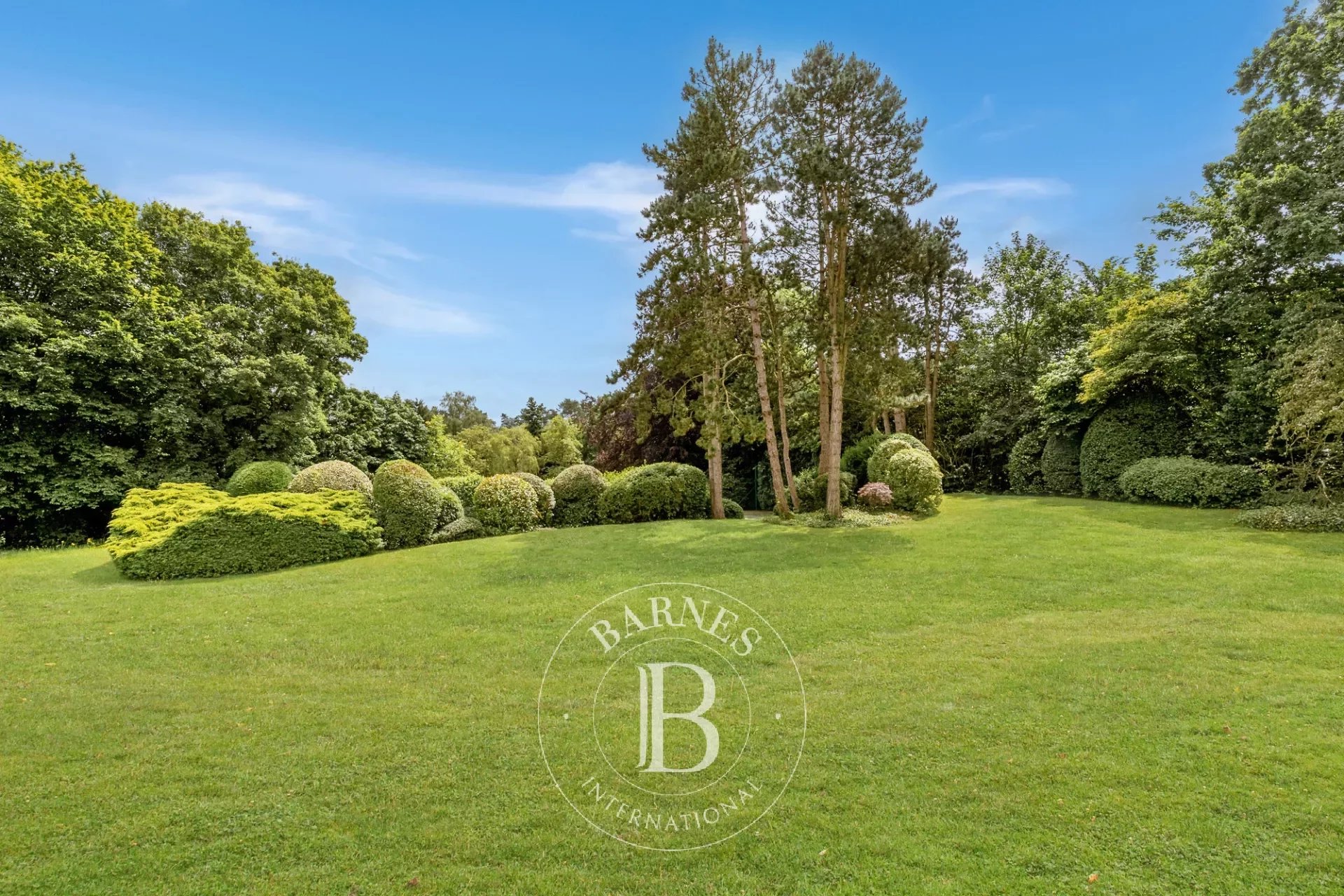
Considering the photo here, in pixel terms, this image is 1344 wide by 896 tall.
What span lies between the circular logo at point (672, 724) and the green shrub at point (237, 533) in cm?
704

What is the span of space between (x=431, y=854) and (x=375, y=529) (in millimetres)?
10103

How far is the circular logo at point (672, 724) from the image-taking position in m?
3.57

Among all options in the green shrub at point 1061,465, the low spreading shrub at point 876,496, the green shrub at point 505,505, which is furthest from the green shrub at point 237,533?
the green shrub at point 1061,465

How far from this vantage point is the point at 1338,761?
12.5 ft

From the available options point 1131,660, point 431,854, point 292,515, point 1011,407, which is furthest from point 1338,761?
point 1011,407

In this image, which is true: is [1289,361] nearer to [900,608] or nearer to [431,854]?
[900,608]

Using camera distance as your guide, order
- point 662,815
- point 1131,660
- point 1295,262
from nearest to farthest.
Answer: point 662,815
point 1131,660
point 1295,262

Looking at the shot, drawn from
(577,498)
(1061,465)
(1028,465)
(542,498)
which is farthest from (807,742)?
(1028,465)

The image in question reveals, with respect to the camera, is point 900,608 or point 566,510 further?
point 566,510

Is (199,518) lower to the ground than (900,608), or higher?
higher

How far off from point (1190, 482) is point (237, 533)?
1956cm

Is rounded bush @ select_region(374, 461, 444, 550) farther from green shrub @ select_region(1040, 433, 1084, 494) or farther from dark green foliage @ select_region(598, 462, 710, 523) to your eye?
green shrub @ select_region(1040, 433, 1084, 494)

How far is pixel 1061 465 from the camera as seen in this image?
1867cm

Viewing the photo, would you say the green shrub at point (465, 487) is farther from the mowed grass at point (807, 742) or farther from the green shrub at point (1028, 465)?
the green shrub at point (1028, 465)
